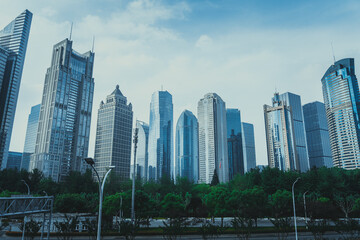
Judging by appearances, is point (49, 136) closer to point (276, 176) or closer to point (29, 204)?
point (276, 176)

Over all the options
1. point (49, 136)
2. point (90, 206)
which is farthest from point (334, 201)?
point (49, 136)

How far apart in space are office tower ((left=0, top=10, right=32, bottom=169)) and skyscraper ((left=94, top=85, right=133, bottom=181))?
2011 inches

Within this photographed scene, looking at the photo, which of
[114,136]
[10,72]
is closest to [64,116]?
[114,136]

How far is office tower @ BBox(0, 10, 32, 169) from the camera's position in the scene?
150m

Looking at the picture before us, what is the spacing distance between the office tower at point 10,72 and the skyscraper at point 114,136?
5108 centimetres

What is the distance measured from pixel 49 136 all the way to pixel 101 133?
31.1m

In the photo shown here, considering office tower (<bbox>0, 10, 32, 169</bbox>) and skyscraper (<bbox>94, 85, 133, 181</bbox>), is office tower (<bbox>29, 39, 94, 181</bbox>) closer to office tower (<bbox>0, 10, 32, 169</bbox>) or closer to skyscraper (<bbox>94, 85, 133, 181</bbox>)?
skyscraper (<bbox>94, 85, 133, 181</bbox>)

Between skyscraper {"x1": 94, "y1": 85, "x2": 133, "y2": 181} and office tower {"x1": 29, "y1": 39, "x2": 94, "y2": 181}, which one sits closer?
office tower {"x1": 29, "y1": 39, "x2": 94, "y2": 181}

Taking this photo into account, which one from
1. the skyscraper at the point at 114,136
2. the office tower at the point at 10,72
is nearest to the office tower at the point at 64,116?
the skyscraper at the point at 114,136

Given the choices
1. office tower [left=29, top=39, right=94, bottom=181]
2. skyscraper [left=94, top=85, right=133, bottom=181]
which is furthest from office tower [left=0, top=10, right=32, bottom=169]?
skyscraper [left=94, top=85, right=133, bottom=181]

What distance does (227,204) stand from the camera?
51.2 metres

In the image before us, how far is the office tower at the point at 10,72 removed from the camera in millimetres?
150125

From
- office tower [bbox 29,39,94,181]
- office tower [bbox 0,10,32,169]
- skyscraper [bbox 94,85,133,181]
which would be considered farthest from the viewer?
skyscraper [bbox 94,85,133,181]

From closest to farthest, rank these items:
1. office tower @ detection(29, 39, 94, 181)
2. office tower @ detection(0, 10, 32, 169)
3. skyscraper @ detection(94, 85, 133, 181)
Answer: office tower @ detection(0, 10, 32, 169), office tower @ detection(29, 39, 94, 181), skyscraper @ detection(94, 85, 133, 181)
